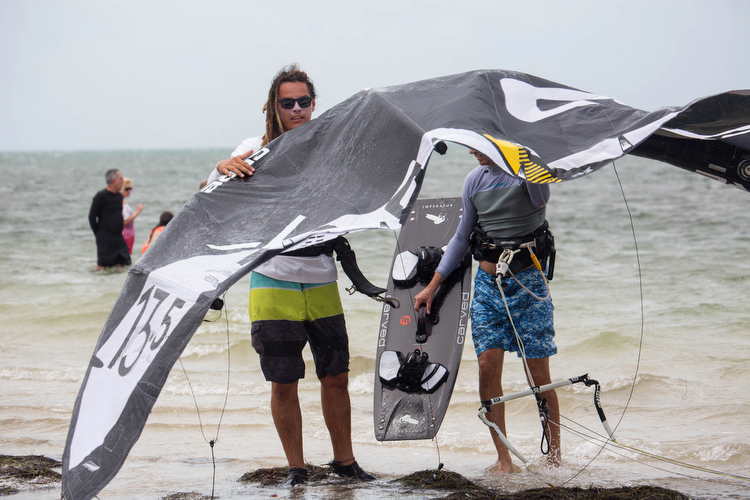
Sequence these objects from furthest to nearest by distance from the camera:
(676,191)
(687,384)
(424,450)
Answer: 1. (676,191)
2. (687,384)
3. (424,450)

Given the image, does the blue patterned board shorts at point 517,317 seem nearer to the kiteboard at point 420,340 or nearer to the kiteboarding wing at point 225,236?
the kiteboard at point 420,340

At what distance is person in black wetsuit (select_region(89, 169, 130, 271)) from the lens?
37.1ft

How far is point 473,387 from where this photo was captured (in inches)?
259

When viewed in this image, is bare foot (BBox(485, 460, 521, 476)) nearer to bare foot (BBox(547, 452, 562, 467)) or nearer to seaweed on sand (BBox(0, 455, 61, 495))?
bare foot (BBox(547, 452, 562, 467))

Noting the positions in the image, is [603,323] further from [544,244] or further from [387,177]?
[387,177]

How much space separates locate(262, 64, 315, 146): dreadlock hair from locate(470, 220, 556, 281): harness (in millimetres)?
1326

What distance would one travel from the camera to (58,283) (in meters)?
12.9

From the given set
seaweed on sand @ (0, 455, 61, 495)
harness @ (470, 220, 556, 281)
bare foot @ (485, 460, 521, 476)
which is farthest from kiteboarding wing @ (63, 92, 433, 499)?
bare foot @ (485, 460, 521, 476)

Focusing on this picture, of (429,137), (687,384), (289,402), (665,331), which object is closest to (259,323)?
(289,402)

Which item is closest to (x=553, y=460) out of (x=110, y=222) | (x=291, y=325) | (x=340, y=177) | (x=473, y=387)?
(x=291, y=325)

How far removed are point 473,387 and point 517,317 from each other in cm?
298

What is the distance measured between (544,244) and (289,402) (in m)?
1.66

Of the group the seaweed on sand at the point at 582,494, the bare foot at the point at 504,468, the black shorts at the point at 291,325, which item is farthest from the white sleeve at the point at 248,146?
the bare foot at the point at 504,468

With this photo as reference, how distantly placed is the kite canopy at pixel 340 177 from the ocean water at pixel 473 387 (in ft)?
3.84
